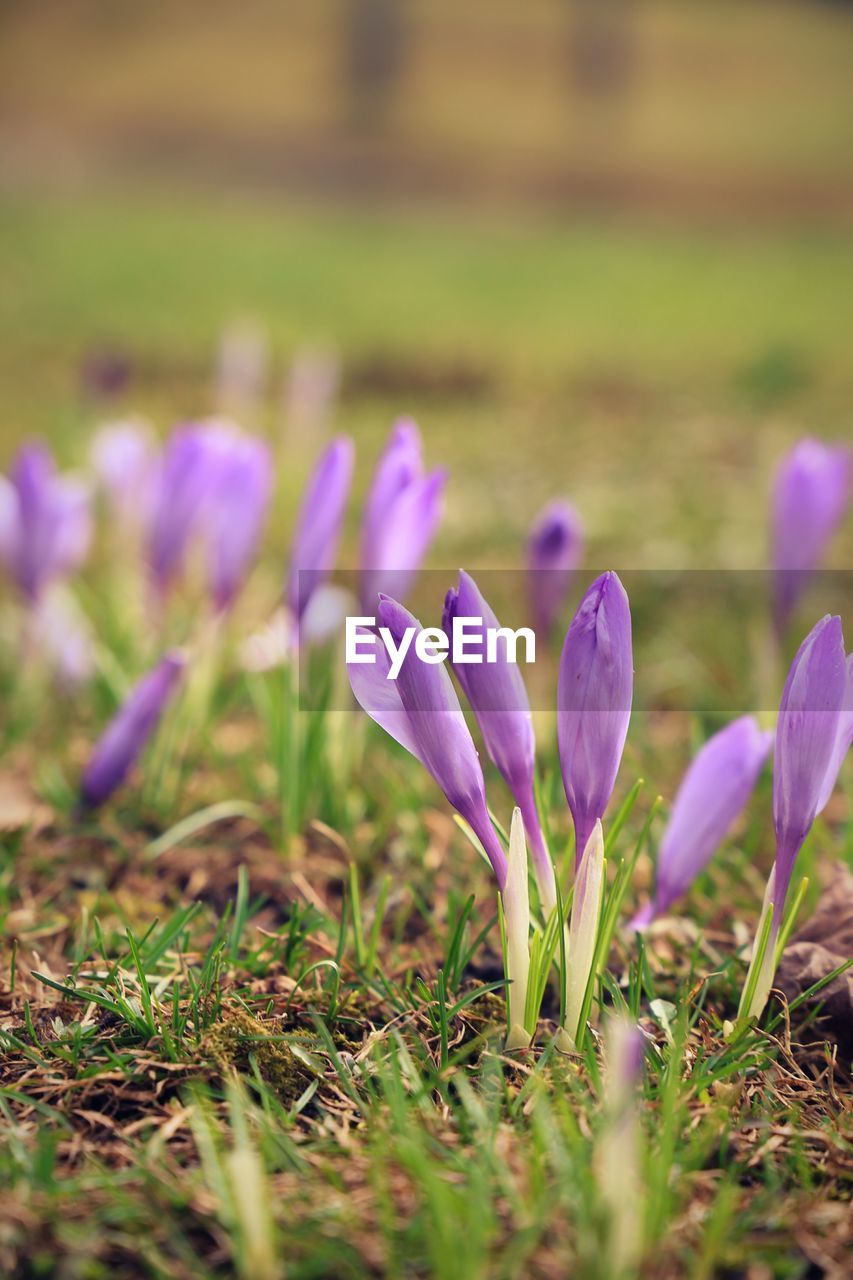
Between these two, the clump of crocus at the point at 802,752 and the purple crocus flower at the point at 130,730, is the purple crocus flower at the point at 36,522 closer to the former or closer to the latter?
the purple crocus flower at the point at 130,730

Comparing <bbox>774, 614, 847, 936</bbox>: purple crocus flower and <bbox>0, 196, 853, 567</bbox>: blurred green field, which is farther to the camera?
<bbox>0, 196, 853, 567</bbox>: blurred green field

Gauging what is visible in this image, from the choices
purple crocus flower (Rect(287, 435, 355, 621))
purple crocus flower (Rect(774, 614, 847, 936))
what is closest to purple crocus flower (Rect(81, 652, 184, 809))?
purple crocus flower (Rect(287, 435, 355, 621))

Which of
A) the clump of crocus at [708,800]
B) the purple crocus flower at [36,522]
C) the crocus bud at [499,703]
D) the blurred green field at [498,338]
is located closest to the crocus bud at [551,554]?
the clump of crocus at [708,800]

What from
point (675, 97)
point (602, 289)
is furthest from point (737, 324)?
point (675, 97)

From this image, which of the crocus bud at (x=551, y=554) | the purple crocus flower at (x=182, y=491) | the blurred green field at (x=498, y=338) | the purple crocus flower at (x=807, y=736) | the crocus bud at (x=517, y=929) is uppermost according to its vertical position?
the blurred green field at (x=498, y=338)

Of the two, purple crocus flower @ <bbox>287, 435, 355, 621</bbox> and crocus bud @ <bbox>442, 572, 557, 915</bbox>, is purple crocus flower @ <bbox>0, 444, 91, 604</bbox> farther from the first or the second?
crocus bud @ <bbox>442, 572, 557, 915</bbox>

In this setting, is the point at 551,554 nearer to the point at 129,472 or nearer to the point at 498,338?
the point at 129,472

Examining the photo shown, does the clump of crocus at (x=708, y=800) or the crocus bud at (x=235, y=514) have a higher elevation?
the crocus bud at (x=235, y=514)
